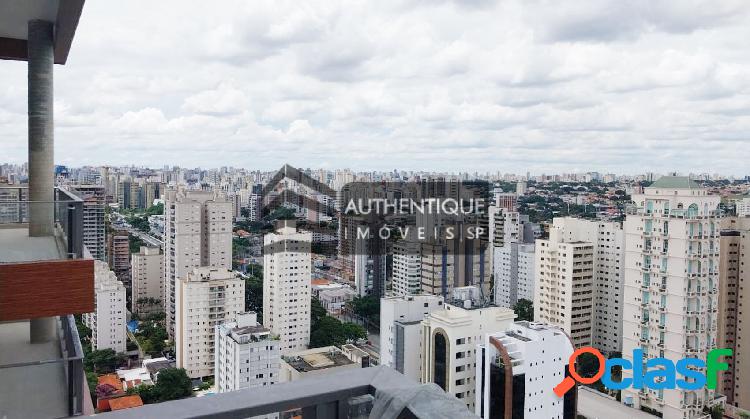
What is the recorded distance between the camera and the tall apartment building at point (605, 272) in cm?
900

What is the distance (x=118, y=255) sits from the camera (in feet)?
42.5

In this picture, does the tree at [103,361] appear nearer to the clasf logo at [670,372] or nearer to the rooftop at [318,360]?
the rooftop at [318,360]

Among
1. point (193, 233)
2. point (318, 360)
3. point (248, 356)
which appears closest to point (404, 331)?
point (318, 360)

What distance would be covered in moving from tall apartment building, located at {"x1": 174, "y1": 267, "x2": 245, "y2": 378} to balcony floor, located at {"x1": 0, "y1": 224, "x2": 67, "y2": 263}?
23.8ft

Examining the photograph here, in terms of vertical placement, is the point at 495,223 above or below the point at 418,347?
above

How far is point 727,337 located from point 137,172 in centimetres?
2501

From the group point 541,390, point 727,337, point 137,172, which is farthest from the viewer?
point 137,172

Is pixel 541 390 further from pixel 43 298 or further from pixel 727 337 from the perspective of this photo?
pixel 43 298

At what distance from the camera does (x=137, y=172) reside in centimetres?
2667

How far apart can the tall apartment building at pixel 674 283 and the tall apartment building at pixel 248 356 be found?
4.27 metres

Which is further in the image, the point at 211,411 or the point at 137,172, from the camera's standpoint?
the point at 137,172

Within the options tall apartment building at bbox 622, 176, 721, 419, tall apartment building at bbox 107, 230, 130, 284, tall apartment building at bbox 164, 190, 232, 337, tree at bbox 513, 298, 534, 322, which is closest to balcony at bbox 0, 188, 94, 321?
tall apartment building at bbox 622, 176, 721, 419

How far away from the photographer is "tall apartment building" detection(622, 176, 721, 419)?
642 centimetres

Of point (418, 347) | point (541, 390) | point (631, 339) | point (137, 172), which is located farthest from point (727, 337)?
point (137, 172)
